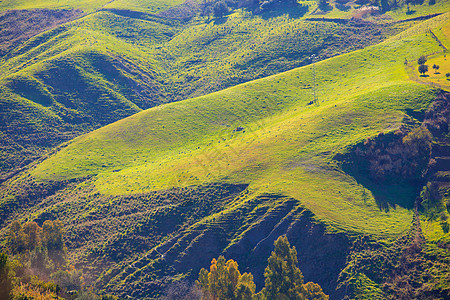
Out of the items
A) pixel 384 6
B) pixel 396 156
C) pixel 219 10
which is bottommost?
pixel 396 156

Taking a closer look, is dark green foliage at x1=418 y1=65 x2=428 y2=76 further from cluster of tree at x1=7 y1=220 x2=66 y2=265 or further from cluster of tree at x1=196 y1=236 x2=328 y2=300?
cluster of tree at x1=7 y1=220 x2=66 y2=265

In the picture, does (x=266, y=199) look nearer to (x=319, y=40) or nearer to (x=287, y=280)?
(x=287, y=280)

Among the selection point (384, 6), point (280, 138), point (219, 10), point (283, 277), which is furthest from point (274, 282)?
point (219, 10)

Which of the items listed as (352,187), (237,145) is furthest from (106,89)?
(352,187)

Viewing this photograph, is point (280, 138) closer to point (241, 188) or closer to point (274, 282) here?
point (241, 188)

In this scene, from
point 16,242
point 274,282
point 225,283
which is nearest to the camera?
point 274,282

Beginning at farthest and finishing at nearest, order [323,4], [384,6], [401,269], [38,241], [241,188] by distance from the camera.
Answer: [323,4]
[384,6]
[241,188]
[38,241]
[401,269]
